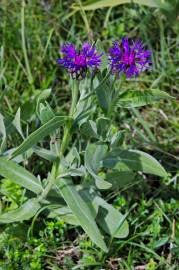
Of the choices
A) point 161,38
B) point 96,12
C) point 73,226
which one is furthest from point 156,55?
point 73,226

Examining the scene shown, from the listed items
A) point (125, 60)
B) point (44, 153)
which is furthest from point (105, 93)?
point (44, 153)

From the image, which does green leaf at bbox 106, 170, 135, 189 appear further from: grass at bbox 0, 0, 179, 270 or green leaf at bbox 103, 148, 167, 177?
grass at bbox 0, 0, 179, 270

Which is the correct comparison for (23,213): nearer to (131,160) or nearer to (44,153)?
(44,153)

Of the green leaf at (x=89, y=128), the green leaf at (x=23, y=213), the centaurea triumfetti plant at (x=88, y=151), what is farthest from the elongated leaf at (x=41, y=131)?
the green leaf at (x=23, y=213)

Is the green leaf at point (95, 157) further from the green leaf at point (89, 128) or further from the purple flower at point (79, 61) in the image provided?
the purple flower at point (79, 61)

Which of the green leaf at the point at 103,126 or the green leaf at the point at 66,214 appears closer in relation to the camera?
the green leaf at the point at 103,126
